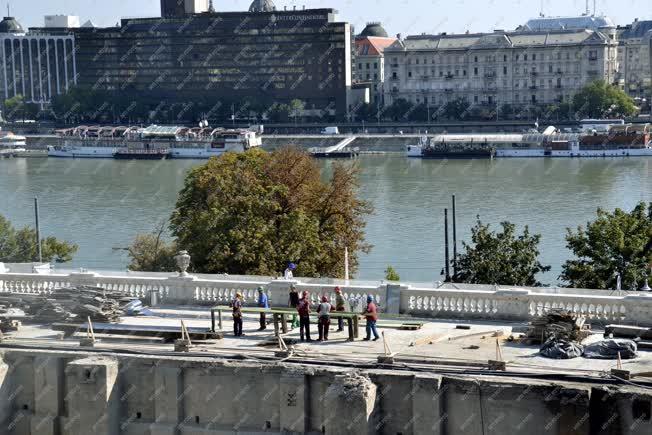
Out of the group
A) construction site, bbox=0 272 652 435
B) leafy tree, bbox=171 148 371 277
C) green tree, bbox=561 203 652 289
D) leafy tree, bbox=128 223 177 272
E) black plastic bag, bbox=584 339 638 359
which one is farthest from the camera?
leafy tree, bbox=128 223 177 272

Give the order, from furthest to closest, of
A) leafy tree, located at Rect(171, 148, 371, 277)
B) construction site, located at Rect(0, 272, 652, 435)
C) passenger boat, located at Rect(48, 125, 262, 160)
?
passenger boat, located at Rect(48, 125, 262, 160) < leafy tree, located at Rect(171, 148, 371, 277) < construction site, located at Rect(0, 272, 652, 435)

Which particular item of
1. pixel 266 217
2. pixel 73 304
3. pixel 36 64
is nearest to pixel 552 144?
pixel 266 217

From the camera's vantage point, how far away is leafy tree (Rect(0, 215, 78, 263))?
30.3 m

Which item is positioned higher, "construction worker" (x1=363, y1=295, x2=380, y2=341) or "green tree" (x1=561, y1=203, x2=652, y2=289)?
"construction worker" (x1=363, y1=295, x2=380, y2=341)

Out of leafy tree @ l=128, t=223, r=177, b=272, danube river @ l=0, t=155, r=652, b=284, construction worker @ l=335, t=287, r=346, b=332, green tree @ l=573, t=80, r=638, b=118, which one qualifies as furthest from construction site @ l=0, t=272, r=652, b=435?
green tree @ l=573, t=80, r=638, b=118

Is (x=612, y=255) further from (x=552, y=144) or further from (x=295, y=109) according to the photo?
(x=295, y=109)

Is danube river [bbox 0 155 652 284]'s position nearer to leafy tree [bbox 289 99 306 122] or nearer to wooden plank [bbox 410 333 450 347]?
wooden plank [bbox 410 333 450 347]

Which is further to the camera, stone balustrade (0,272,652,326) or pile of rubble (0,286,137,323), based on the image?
pile of rubble (0,286,137,323)

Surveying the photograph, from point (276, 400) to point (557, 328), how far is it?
2516mm

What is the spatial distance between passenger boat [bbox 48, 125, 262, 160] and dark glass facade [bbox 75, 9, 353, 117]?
16.0 m

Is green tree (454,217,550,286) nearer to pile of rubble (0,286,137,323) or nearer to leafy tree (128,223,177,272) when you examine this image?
leafy tree (128,223,177,272)

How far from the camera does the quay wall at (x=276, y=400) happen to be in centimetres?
968

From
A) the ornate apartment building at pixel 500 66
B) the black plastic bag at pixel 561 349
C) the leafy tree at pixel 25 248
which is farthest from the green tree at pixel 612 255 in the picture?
the ornate apartment building at pixel 500 66

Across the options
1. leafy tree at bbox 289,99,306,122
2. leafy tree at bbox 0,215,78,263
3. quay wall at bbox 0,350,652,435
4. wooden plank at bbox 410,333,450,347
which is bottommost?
leafy tree at bbox 0,215,78,263
